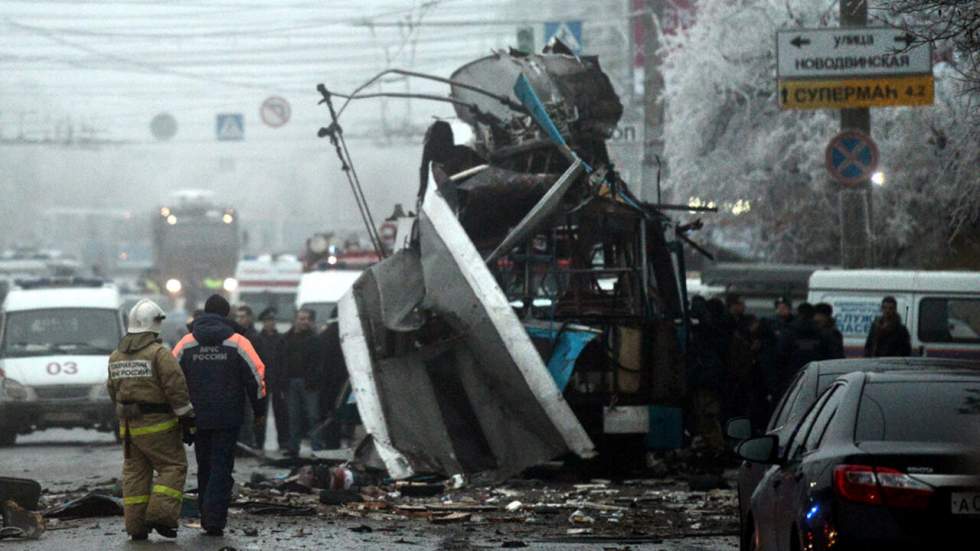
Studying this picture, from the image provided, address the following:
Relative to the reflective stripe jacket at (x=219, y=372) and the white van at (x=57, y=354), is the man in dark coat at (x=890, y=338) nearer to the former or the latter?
the reflective stripe jacket at (x=219, y=372)

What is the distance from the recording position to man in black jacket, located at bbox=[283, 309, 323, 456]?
64.8 feet

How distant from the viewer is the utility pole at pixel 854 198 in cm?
1785

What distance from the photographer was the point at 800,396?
29.5ft

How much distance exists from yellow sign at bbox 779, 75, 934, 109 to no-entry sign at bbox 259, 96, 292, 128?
31281 mm

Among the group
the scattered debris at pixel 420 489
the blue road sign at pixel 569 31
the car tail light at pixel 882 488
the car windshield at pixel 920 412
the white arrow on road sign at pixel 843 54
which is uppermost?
the blue road sign at pixel 569 31

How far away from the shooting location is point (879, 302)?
70.0 feet

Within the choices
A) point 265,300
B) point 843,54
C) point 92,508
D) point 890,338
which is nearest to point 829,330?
point 890,338

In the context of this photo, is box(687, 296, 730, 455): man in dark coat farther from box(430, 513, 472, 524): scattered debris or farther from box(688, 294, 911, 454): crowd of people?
box(430, 513, 472, 524): scattered debris

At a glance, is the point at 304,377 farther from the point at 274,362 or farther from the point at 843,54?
the point at 843,54

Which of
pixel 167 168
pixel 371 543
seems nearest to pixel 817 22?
pixel 371 543

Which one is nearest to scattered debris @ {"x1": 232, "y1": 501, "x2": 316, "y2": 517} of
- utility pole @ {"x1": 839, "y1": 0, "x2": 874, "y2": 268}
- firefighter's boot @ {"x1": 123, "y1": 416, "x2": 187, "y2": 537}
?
firefighter's boot @ {"x1": 123, "y1": 416, "x2": 187, "y2": 537}

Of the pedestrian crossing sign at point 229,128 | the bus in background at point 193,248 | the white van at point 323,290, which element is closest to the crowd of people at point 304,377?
the white van at point 323,290

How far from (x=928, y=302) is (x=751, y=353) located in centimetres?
412

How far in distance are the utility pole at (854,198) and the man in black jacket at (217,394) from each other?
810 centimetres
